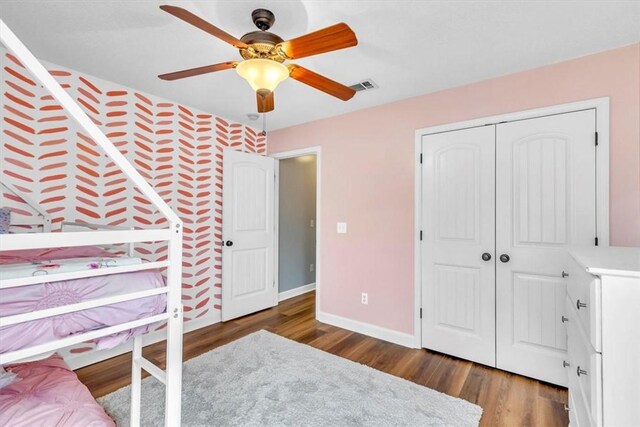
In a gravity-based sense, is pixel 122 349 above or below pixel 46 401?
below

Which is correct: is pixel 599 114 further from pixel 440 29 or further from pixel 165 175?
pixel 165 175

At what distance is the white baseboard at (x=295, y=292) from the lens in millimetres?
4207

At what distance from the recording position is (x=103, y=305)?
1128 millimetres

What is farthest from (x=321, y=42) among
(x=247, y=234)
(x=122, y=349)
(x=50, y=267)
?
(x=122, y=349)

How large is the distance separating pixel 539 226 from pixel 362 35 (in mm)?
1837

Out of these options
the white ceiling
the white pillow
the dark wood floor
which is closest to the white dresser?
the dark wood floor

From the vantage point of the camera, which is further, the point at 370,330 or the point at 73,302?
the point at 370,330

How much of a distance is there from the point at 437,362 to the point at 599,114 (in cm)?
215

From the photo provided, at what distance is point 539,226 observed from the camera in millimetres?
2164

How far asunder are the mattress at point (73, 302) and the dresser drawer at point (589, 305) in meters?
1.69

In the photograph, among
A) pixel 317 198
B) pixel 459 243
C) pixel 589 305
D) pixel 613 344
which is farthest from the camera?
pixel 317 198

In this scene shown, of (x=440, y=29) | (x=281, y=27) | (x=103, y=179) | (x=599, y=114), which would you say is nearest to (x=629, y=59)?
(x=599, y=114)

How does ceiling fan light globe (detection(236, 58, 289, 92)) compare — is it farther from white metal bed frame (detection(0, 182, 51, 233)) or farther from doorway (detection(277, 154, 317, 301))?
doorway (detection(277, 154, 317, 301))

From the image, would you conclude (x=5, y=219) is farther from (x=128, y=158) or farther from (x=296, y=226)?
(x=296, y=226)
